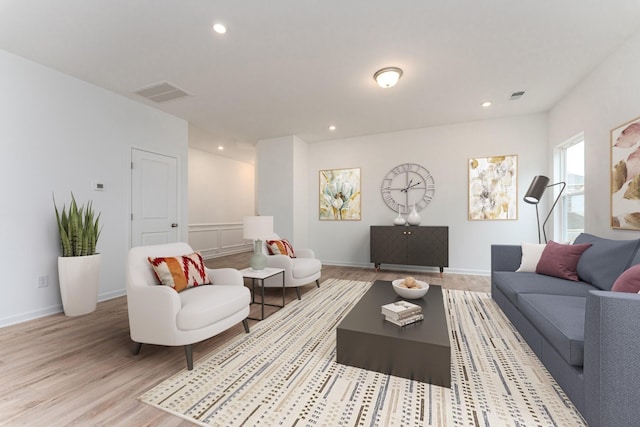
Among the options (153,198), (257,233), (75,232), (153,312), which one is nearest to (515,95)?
(257,233)

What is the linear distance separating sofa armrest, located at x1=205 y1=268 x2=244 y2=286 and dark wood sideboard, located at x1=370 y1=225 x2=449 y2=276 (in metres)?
3.06

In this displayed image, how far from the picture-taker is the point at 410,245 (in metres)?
4.71

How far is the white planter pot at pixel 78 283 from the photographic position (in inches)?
110

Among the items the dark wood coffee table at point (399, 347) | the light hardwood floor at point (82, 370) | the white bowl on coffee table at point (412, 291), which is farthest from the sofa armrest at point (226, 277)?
the white bowl on coffee table at point (412, 291)

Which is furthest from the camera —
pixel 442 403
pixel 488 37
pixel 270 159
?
pixel 270 159

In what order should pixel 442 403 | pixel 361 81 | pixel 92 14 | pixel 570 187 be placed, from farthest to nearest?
1. pixel 570 187
2. pixel 361 81
3. pixel 92 14
4. pixel 442 403

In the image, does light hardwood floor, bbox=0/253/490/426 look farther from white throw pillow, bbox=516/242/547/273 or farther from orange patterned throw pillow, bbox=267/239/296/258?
white throw pillow, bbox=516/242/547/273

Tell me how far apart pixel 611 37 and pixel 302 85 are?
294 centimetres

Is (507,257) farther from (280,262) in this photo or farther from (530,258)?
(280,262)

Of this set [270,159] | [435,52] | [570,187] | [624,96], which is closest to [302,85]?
[435,52]

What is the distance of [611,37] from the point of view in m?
2.42

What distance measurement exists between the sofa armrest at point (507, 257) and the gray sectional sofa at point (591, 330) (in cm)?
48

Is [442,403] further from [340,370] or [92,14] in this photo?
[92,14]

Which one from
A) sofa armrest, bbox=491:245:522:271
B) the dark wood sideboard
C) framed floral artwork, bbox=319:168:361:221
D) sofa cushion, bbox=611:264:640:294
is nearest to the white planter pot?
framed floral artwork, bbox=319:168:361:221
